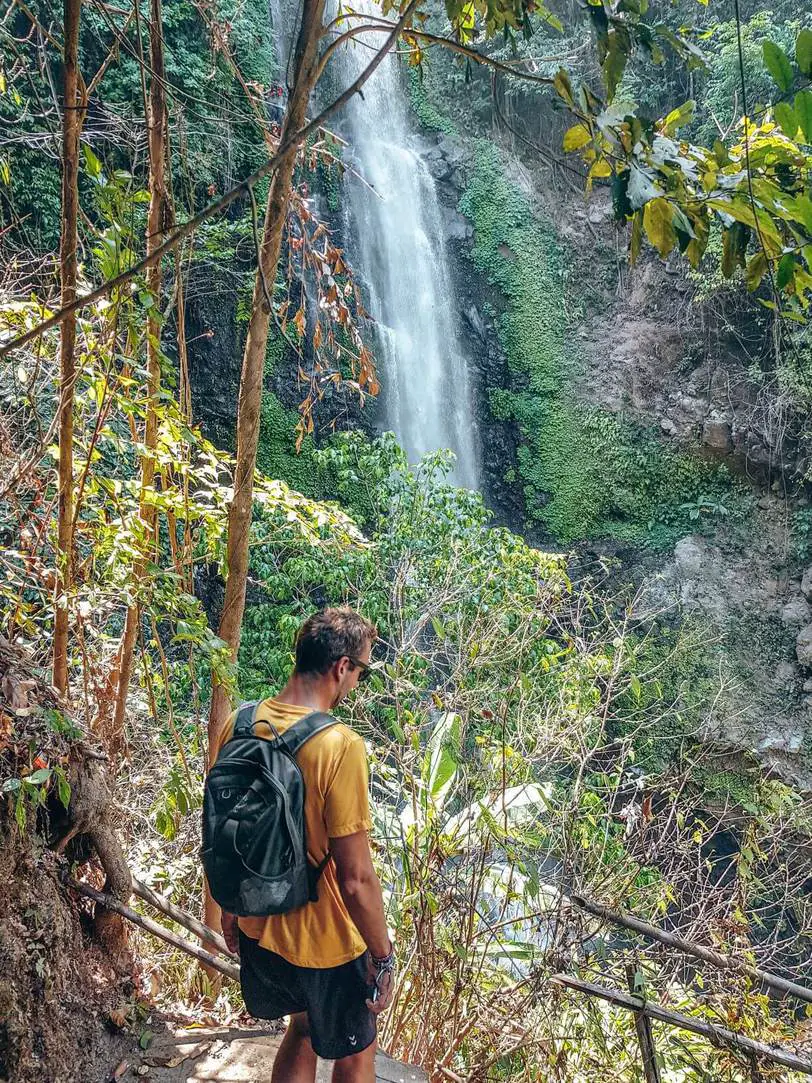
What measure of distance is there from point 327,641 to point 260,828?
425 millimetres

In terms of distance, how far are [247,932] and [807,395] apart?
10909 mm

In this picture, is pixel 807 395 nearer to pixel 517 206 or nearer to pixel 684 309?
pixel 684 309

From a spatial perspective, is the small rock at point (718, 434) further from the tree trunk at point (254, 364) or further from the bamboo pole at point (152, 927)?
the bamboo pole at point (152, 927)

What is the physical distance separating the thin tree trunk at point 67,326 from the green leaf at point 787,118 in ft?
4.51

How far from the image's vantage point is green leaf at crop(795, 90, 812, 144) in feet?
3.23

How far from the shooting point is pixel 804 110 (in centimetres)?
99

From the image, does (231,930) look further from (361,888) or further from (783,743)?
(783,743)

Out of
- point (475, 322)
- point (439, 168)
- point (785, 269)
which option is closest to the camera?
point (785, 269)

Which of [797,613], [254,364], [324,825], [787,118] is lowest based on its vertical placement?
[797,613]

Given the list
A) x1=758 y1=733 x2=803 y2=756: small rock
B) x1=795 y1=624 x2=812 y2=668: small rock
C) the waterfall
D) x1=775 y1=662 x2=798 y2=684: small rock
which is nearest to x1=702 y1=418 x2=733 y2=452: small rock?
x1=795 y1=624 x2=812 y2=668: small rock

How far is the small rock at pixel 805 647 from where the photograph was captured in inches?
385

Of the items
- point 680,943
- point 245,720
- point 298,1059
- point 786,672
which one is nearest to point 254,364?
point 245,720

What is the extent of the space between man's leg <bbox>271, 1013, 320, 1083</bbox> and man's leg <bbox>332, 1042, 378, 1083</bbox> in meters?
0.07

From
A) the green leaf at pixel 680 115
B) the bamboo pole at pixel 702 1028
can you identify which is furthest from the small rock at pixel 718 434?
the green leaf at pixel 680 115
